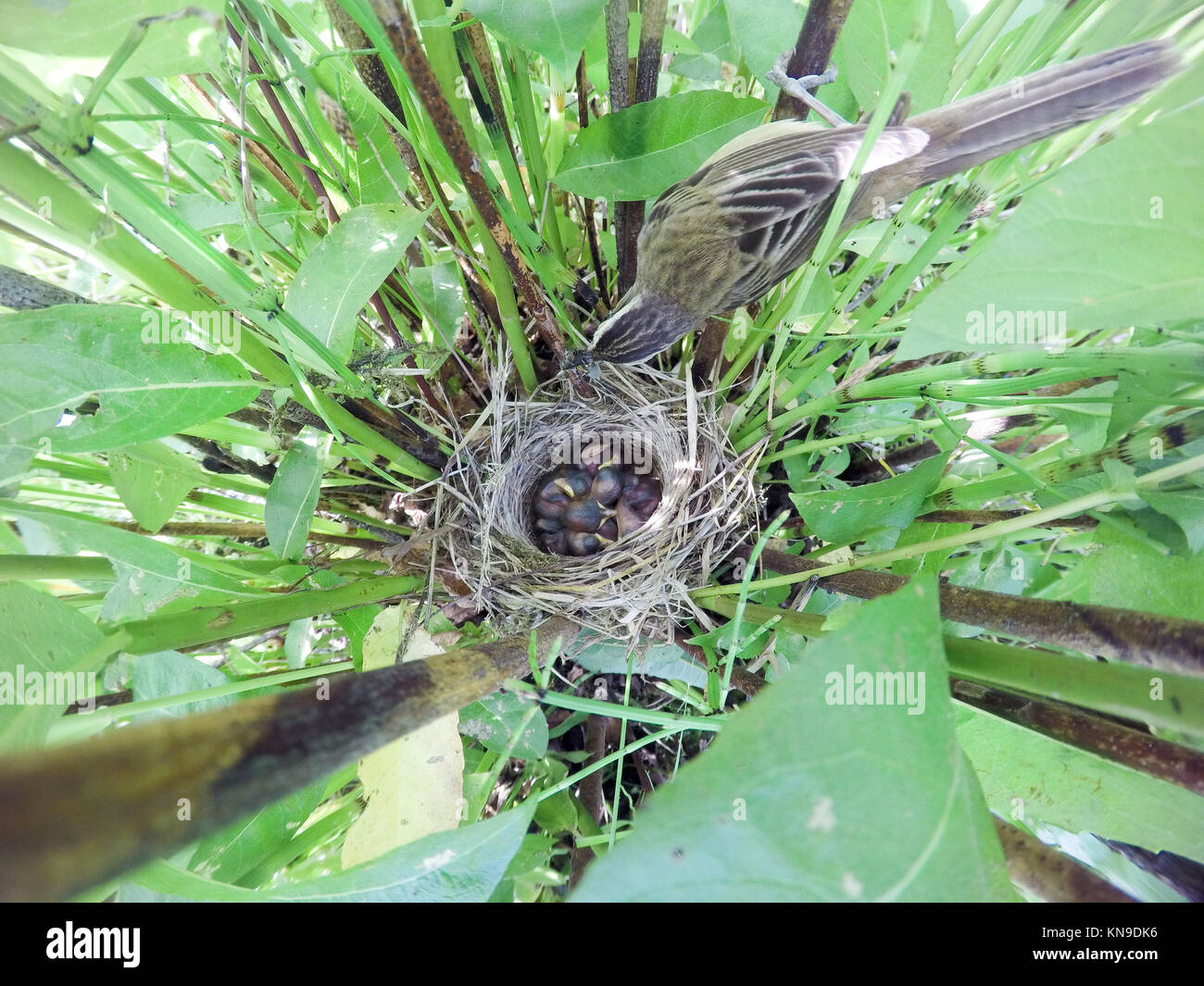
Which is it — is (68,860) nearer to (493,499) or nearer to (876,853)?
(876,853)

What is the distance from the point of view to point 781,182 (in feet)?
2.29

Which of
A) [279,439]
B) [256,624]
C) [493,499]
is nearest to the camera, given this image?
[256,624]

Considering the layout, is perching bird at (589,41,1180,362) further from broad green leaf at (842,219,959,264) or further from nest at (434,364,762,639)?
nest at (434,364,762,639)

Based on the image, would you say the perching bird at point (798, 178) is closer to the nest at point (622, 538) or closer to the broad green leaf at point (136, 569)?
the nest at point (622, 538)

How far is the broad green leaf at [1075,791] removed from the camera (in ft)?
1.74

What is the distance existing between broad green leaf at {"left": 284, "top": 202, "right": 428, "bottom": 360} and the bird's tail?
20.1 inches

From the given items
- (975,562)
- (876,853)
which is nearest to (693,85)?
(975,562)

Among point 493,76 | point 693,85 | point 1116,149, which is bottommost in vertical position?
point 1116,149

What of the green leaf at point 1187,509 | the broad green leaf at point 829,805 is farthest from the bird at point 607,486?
the broad green leaf at point 829,805

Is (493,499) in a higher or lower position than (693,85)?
lower

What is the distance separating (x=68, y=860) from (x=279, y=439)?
616 millimetres

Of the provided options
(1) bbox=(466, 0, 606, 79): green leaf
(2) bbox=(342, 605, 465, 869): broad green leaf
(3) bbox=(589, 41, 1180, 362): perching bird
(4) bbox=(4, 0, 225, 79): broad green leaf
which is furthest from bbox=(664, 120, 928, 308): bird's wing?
(2) bbox=(342, 605, 465, 869): broad green leaf

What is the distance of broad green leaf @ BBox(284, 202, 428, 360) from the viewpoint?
1.91 ft
